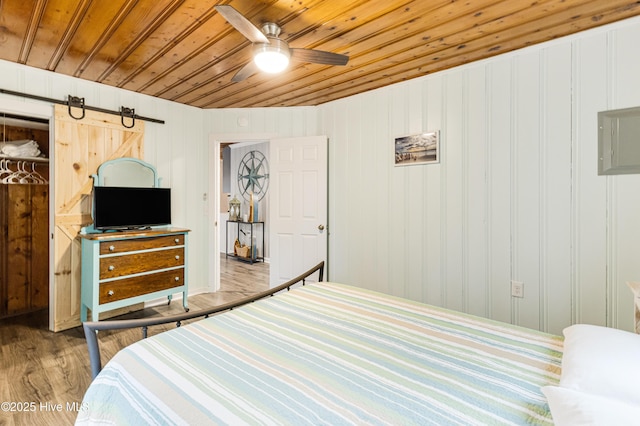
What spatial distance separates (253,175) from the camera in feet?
20.7

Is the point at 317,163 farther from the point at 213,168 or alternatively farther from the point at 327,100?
the point at 213,168

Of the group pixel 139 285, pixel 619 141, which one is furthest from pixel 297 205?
pixel 619 141

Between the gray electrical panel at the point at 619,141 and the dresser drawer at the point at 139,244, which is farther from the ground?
the gray electrical panel at the point at 619,141

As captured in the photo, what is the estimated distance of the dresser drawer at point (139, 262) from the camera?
284 cm

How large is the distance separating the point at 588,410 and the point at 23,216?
15.4 feet

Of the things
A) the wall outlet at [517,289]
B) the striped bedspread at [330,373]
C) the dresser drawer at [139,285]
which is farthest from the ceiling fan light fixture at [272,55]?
the wall outlet at [517,289]

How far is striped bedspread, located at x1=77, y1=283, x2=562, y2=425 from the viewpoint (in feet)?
2.93

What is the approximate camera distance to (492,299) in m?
2.69

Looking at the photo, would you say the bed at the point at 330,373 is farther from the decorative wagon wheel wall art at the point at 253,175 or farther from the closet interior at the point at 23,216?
the decorative wagon wheel wall art at the point at 253,175

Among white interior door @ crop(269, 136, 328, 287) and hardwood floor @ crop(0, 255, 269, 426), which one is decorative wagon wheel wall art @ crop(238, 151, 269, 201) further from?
hardwood floor @ crop(0, 255, 269, 426)

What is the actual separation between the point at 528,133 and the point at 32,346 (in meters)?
4.31

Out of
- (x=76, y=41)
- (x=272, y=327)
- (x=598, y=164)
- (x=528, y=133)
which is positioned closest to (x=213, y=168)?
(x=76, y=41)

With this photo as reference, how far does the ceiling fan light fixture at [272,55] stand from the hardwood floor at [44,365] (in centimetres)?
232

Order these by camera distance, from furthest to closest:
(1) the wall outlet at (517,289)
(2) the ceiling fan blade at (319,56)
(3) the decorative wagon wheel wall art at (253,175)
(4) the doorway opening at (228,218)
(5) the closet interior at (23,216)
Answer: (3) the decorative wagon wheel wall art at (253,175) < (4) the doorway opening at (228,218) < (5) the closet interior at (23,216) < (1) the wall outlet at (517,289) < (2) the ceiling fan blade at (319,56)
